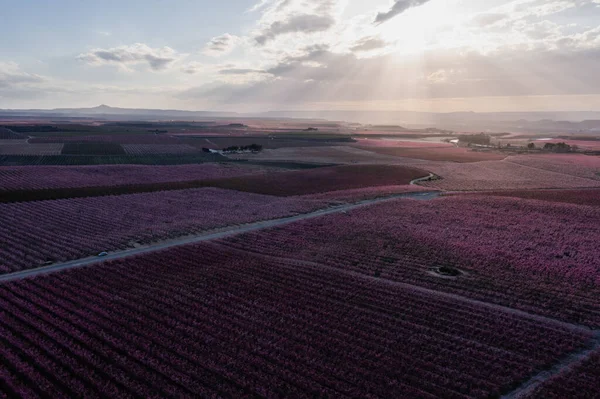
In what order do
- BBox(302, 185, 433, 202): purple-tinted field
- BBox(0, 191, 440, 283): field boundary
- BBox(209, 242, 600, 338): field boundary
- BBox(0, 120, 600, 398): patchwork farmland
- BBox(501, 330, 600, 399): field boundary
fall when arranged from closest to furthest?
BBox(501, 330, 600, 399): field boundary, BBox(0, 120, 600, 398): patchwork farmland, BBox(209, 242, 600, 338): field boundary, BBox(0, 191, 440, 283): field boundary, BBox(302, 185, 433, 202): purple-tinted field

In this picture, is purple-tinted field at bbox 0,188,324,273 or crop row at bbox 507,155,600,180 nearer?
purple-tinted field at bbox 0,188,324,273

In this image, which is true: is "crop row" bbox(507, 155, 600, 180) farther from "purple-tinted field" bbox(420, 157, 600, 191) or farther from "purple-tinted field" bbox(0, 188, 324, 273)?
"purple-tinted field" bbox(0, 188, 324, 273)

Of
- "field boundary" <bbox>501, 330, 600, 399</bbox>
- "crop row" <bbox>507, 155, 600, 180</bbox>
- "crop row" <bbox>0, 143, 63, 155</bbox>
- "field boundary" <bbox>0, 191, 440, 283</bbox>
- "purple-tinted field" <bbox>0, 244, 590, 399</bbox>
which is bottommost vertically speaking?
"field boundary" <bbox>501, 330, 600, 399</bbox>

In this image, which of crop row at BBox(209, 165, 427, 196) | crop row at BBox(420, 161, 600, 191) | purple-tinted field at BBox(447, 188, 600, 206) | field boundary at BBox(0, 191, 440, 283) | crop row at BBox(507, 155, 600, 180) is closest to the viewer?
field boundary at BBox(0, 191, 440, 283)

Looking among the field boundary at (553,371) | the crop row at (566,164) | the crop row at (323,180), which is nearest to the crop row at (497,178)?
the crop row at (566,164)

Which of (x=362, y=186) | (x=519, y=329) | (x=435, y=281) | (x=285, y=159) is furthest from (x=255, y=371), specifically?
(x=285, y=159)

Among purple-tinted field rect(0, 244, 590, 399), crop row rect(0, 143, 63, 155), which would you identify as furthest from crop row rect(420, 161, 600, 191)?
crop row rect(0, 143, 63, 155)
